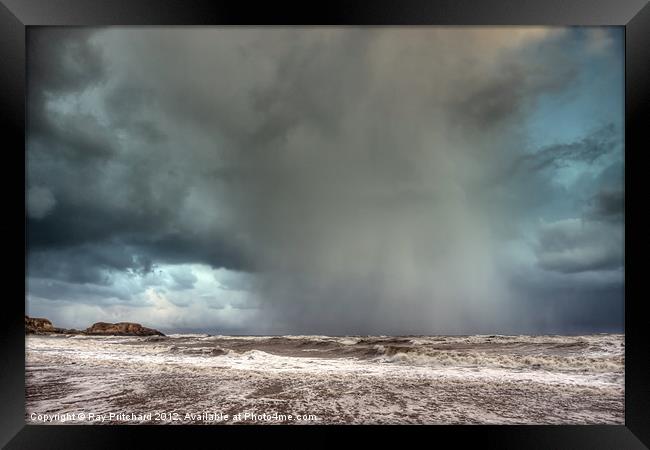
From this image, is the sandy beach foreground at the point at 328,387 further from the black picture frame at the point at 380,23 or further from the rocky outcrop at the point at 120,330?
the rocky outcrop at the point at 120,330

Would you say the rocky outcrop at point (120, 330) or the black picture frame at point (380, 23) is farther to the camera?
the rocky outcrop at point (120, 330)

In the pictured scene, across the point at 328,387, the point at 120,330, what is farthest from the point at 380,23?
the point at 120,330

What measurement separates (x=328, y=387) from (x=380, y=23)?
5.05 metres

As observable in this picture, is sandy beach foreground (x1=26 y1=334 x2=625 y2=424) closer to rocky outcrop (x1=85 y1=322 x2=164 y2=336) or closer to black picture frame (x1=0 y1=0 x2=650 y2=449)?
black picture frame (x1=0 y1=0 x2=650 y2=449)

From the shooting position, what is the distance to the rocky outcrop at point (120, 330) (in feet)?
24.8

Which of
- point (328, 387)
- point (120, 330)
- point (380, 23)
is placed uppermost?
point (380, 23)

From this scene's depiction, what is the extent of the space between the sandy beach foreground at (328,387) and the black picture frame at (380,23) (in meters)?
A: 0.16

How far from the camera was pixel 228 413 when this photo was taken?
11.5 ft

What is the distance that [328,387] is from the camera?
13.5ft

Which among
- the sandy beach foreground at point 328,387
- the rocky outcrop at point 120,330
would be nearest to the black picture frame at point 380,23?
the sandy beach foreground at point 328,387

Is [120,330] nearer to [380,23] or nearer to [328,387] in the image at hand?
[328,387]

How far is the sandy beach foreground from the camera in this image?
3.51 m

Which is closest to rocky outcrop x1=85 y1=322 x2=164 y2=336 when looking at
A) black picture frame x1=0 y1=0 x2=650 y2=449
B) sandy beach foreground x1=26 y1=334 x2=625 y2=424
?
sandy beach foreground x1=26 y1=334 x2=625 y2=424

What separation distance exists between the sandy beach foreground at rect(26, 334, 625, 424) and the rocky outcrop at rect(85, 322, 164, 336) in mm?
1059
